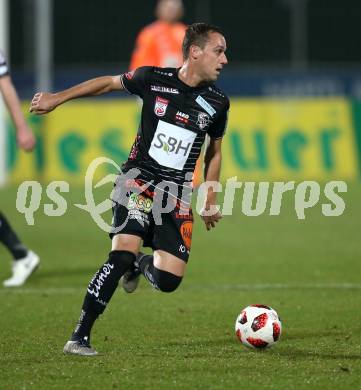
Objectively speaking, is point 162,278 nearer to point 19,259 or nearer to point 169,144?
point 169,144

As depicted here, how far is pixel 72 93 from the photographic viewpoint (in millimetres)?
6863

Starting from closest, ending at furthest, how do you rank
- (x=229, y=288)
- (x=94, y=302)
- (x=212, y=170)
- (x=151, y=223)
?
(x=94, y=302), (x=151, y=223), (x=212, y=170), (x=229, y=288)

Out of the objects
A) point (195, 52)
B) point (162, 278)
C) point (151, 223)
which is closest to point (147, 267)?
point (162, 278)

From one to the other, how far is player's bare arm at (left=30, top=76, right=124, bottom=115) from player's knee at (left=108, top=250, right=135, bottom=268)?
958 mm

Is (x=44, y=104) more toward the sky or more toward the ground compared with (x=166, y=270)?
more toward the sky

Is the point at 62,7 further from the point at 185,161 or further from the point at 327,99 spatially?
the point at 185,161

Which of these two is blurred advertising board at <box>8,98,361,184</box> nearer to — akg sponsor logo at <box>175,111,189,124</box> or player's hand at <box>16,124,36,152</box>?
player's hand at <box>16,124,36,152</box>

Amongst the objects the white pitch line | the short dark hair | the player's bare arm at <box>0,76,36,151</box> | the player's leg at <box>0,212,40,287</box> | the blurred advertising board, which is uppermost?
the short dark hair

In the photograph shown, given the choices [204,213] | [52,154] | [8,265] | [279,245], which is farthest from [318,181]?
[204,213]

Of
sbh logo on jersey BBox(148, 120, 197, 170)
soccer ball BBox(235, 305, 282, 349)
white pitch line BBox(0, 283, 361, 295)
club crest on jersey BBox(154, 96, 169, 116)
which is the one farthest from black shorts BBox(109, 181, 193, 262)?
white pitch line BBox(0, 283, 361, 295)

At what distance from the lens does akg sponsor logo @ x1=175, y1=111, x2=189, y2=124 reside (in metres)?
7.27

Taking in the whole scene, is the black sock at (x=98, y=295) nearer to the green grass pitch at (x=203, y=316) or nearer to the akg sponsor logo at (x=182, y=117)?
the green grass pitch at (x=203, y=316)

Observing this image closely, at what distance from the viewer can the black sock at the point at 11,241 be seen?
10.1 m

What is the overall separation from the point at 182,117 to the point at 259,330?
1.47 m
